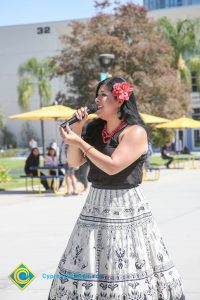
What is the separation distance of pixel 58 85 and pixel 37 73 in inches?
272

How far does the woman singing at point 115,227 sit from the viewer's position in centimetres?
355

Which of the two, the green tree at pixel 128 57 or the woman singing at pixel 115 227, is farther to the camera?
the green tree at pixel 128 57

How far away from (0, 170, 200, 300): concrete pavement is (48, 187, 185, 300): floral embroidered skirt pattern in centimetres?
151

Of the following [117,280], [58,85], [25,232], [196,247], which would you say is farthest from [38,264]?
[58,85]

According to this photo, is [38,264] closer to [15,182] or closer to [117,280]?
[117,280]

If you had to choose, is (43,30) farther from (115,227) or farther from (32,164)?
(115,227)

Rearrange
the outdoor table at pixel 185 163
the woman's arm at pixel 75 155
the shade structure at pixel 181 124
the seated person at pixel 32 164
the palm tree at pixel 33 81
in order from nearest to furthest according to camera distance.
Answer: the woman's arm at pixel 75 155 < the seated person at pixel 32 164 < the outdoor table at pixel 185 163 < the shade structure at pixel 181 124 < the palm tree at pixel 33 81

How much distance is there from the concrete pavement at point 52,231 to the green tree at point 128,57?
41.3ft

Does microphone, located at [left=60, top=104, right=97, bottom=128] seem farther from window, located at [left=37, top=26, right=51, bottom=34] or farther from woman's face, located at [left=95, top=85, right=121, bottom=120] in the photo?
window, located at [left=37, top=26, right=51, bottom=34]

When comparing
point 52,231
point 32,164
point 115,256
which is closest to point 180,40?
point 32,164

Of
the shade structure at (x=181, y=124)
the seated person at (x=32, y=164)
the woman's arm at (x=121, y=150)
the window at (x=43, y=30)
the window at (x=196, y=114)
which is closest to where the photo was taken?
the woman's arm at (x=121, y=150)

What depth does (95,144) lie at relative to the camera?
3811 mm

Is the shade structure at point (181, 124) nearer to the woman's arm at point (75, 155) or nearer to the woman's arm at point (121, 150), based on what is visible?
the woman's arm at point (75, 155)

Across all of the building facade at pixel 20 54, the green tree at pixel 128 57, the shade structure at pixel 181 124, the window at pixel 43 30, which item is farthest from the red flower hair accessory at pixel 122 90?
the window at pixel 43 30
